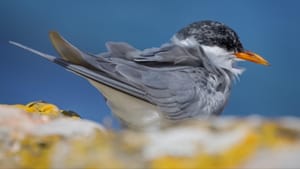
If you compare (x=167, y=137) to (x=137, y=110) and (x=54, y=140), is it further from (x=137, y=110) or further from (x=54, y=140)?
(x=137, y=110)

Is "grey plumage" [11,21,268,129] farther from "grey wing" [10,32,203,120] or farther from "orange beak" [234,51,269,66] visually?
"orange beak" [234,51,269,66]

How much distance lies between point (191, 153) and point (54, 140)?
415 mm

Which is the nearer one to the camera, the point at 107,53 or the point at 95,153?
the point at 95,153

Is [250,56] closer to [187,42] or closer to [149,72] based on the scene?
[187,42]

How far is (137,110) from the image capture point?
2748 millimetres

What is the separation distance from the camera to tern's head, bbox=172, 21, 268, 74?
3240 mm

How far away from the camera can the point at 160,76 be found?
2.79 m

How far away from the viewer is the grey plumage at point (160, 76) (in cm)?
260

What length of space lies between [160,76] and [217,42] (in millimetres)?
629

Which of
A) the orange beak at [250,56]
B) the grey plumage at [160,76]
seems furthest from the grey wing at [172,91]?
the orange beak at [250,56]

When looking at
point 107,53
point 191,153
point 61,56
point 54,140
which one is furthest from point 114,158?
point 107,53

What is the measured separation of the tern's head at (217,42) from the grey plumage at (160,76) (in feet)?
0.40

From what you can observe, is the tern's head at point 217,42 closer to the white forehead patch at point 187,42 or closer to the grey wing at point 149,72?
the white forehead patch at point 187,42

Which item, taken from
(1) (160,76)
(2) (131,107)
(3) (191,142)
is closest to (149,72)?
(1) (160,76)
